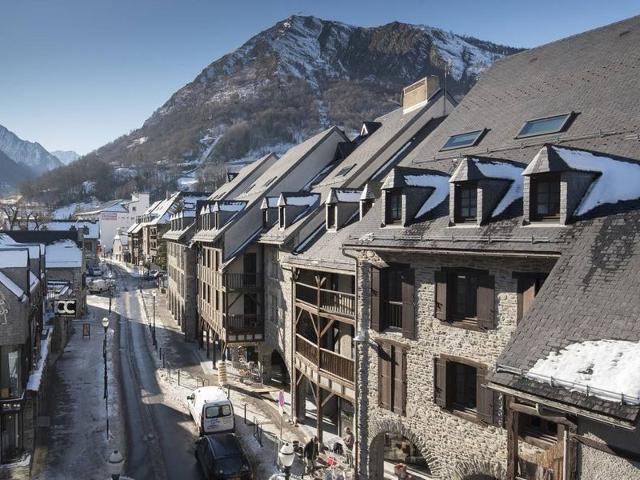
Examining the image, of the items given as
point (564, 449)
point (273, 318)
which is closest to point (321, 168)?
point (273, 318)

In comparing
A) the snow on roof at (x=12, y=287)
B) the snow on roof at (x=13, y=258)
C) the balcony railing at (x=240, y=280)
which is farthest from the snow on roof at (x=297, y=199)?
the snow on roof at (x=12, y=287)

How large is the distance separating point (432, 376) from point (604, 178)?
7.69 meters

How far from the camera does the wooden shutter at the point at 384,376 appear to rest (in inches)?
741

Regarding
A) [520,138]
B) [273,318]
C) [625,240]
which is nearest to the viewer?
[625,240]

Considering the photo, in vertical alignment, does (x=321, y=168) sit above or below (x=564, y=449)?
above

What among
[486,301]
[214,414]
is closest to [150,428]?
[214,414]

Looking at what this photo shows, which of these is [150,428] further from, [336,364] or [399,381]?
[399,381]

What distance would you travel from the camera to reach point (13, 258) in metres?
24.4

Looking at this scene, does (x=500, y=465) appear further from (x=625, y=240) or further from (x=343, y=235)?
(x=343, y=235)

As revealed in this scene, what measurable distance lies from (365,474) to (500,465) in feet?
21.0

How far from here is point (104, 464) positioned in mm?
23141

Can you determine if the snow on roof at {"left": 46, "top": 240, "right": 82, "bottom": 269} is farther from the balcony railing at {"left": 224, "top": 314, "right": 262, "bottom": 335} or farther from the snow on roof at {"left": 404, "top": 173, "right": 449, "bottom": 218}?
the snow on roof at {"left": 404, "top": 173, "right": 449, "bottom": 218}

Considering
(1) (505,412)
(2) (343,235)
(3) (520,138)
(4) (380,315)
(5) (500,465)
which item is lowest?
(5) (500,465)

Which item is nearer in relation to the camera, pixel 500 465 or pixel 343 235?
pixel 500 465
